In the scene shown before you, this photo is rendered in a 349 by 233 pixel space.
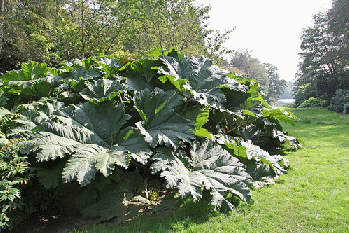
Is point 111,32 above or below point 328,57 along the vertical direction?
above

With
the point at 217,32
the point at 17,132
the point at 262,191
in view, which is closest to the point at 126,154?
the point at 17,132

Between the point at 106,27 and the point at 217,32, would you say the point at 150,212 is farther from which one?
the point at 217,32

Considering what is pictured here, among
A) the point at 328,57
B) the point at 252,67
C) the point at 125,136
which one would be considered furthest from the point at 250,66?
the point at 125,136

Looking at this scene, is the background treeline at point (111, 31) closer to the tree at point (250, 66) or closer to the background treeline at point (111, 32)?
the background treeline at point (111, 32)

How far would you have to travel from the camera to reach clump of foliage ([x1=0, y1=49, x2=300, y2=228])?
188cm

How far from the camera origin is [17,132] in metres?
1.95

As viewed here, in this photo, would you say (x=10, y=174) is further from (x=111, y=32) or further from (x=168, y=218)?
(x=111, y=32)

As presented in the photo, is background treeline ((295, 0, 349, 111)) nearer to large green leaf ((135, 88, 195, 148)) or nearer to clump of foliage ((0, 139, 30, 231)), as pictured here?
large green leaf ((135, 88, 195, 148))

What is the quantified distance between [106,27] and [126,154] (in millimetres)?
8089

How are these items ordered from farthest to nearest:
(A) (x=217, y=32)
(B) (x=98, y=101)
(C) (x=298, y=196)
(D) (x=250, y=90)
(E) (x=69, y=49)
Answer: (A) (x=217, y=32)
(E) (x=69, y=49)
(D) (x=250, y=90)
(C) (x=298, y=196)
(B) (x=98, y=101)

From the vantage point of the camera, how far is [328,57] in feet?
64.0

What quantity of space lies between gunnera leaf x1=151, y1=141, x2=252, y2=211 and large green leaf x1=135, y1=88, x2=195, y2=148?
18 centimetres

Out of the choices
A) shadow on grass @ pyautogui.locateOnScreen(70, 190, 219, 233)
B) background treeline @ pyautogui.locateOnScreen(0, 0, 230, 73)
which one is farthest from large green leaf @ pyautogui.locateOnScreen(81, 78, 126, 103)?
background treeline @ pyautogui.locateOnScreen(0, 0, 230, 73)

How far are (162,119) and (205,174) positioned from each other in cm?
65
